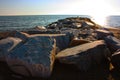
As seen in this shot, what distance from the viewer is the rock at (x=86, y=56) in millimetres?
6273

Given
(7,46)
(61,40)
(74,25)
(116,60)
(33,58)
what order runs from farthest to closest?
1. (74,25)
2. (61,40)
3. (7,46)
4. (116,60)
5. (33,58)

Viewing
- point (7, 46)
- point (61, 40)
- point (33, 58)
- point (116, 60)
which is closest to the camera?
point (33, 58)

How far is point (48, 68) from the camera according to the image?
18.9ft

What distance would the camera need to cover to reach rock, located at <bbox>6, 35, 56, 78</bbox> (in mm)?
5766

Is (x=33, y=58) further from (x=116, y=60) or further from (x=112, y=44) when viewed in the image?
(x=112, y=44)

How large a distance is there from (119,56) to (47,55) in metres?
2.17

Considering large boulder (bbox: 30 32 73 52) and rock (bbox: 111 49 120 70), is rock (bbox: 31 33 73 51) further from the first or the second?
rock (bbox: 111 49 120 70)

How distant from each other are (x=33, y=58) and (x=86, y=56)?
170cm

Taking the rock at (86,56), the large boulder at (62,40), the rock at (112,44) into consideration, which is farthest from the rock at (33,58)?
the rock at (112,44)

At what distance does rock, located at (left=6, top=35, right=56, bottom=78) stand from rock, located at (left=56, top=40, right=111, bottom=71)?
47cm

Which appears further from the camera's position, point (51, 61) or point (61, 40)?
point (61, 40)

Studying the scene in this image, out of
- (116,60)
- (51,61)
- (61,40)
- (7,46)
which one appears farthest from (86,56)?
(7,46)

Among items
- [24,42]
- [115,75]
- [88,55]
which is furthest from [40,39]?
[115,75]

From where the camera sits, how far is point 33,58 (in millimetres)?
5879
